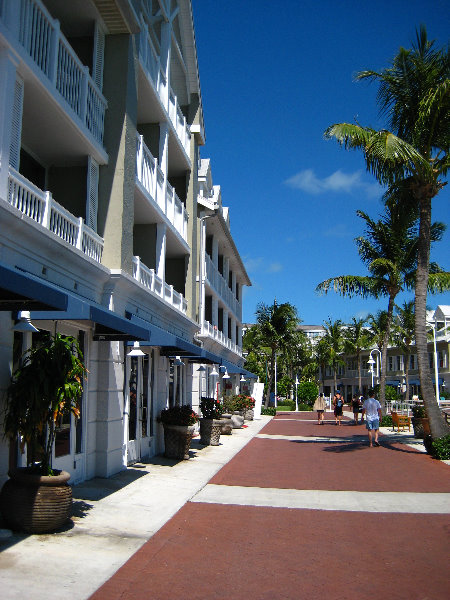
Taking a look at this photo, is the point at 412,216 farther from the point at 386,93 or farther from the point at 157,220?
the point at 157,220

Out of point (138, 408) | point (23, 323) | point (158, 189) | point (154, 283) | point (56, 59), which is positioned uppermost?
point (56, 59)

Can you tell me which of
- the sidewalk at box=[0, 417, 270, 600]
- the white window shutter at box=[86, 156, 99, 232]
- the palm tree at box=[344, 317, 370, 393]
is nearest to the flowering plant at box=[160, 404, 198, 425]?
the sidewalk at box=[0, 417, 270, 600]

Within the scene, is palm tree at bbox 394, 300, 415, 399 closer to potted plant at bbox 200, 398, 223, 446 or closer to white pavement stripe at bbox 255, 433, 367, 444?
white pavement stripe at bbox 255, 433, 367, 444

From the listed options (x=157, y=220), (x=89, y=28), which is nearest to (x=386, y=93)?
(x=157, y=220)

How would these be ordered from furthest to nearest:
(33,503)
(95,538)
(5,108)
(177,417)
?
1. (177,417)
2. (5,108)
3. (95,538)
4. (33,503)

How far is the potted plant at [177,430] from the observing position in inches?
580

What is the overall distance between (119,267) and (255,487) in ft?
16.9

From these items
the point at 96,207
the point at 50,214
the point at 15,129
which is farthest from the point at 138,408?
the point at 15,129

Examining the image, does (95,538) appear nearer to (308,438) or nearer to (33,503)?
(33,503)

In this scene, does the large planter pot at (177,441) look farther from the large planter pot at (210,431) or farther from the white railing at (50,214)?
the white railing at (50,214)

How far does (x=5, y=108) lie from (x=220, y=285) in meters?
22.7

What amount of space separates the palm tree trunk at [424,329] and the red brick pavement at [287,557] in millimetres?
7955

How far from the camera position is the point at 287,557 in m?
6.64

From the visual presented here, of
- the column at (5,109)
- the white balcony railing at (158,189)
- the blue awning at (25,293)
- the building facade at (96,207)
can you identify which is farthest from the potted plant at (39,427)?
the white balcony railing at (158,189)
